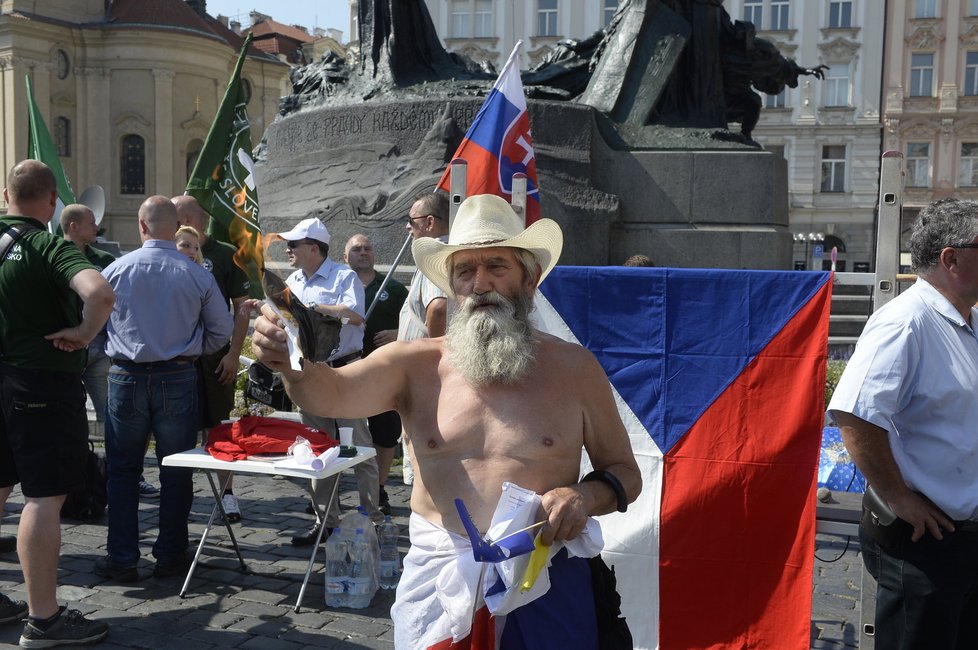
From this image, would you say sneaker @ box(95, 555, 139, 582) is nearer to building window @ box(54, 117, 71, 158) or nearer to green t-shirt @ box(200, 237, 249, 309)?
green t-shirt @ box(200, 237, 249, 309)

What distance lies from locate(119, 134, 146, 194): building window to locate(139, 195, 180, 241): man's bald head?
6040 centimetres

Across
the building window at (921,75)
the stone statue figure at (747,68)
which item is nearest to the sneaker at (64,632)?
the stone statue figure at (747,68)

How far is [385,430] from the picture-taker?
6754 millimetres

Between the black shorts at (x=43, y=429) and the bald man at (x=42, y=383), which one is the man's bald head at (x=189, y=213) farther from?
the black shorts at (x=43, y=429)

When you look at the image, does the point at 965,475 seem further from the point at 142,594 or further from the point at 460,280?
the point at 142,594

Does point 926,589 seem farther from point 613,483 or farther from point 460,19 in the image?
point 460,19

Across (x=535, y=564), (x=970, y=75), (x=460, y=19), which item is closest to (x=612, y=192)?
(x=535, y=564)

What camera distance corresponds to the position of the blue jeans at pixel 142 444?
5.38 meters

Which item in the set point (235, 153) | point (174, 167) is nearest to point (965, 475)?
point (235, 153)

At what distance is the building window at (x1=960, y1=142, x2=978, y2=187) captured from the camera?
4834cm

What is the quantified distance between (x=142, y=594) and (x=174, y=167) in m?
61.1

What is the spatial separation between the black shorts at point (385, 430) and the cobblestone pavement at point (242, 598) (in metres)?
0.52

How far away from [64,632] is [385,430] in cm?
268

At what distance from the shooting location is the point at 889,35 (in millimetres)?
48781
